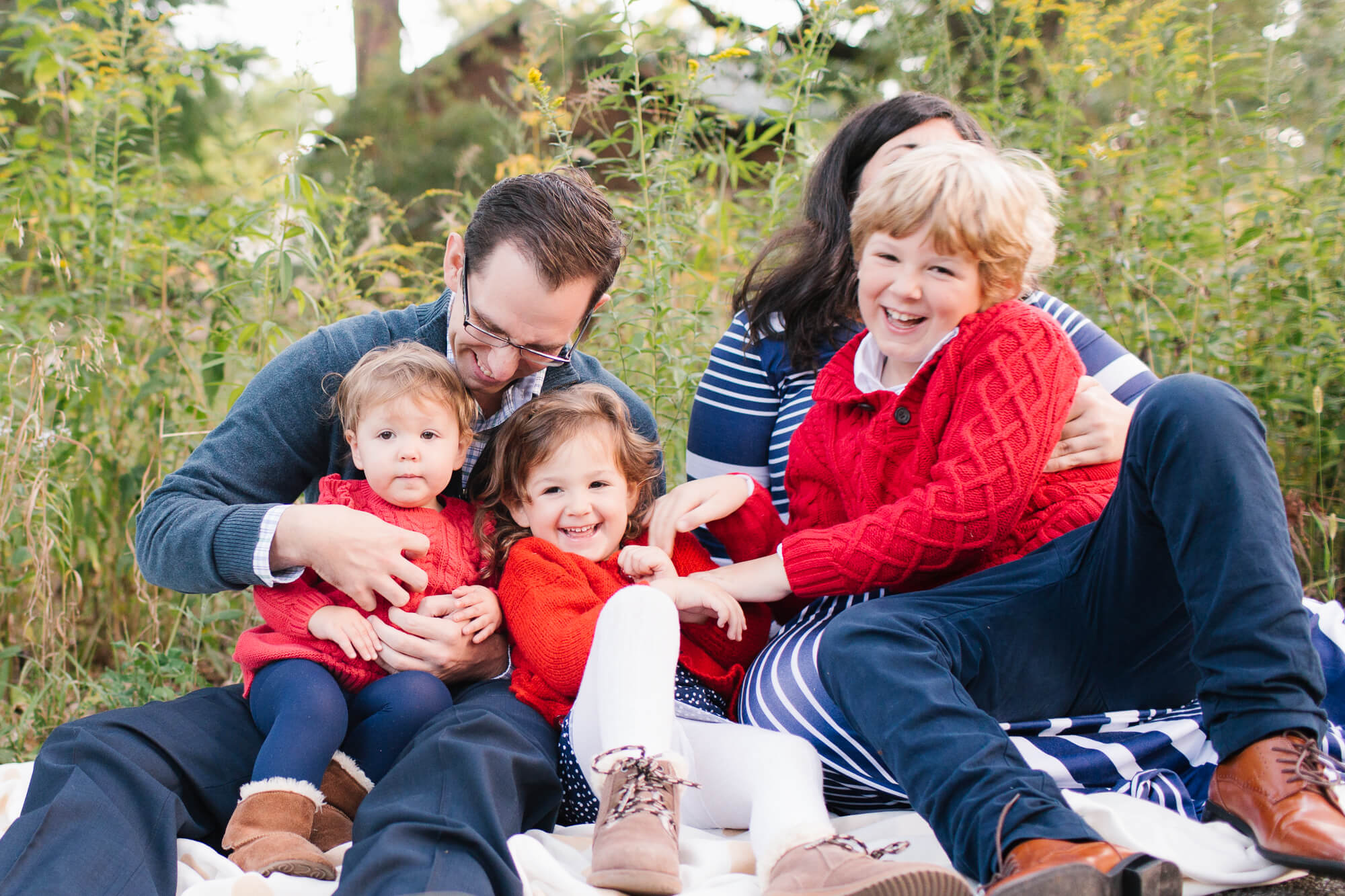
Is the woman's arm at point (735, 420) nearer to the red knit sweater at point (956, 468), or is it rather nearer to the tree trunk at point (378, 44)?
the red knit sweater at point (956, 468)

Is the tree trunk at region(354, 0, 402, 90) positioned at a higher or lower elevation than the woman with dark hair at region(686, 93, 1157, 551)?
higher

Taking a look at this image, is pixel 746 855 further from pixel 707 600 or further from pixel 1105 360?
pixel 1105 360

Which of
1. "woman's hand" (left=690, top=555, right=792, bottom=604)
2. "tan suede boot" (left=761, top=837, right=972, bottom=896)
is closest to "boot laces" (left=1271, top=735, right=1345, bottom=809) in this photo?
"tan suede boot" (left=761, top=837, right=972, bottom=896)

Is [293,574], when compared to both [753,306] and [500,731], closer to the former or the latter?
[500,731]

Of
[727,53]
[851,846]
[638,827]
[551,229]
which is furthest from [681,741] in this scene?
[727,53]

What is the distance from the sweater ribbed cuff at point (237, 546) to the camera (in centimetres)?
185

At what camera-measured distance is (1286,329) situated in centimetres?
277

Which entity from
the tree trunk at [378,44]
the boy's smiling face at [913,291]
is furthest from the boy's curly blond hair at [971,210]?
the tree trunk at [378,44]

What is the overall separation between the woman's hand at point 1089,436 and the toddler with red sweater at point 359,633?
3.59ft

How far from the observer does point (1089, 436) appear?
1.94 m

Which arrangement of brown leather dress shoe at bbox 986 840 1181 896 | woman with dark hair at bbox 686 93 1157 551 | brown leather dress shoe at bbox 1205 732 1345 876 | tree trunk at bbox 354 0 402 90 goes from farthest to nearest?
tree trunk at bbox 354 0 402 90 < woman with dark hair at bbox 686 93 1157 551 < brown leather dress shoe at bbox 1205 732 1345 876 < brown leather dress shoe at bbox 986 840 1181 896

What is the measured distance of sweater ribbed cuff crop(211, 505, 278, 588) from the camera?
1849mm

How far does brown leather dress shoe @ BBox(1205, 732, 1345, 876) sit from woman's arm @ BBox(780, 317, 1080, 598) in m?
0.52

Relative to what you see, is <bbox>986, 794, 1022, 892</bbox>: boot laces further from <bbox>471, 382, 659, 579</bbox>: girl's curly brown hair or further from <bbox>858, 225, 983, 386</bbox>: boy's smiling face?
<bbox>471, 382, 659, 579</bbox>: girl's curly brown hair
